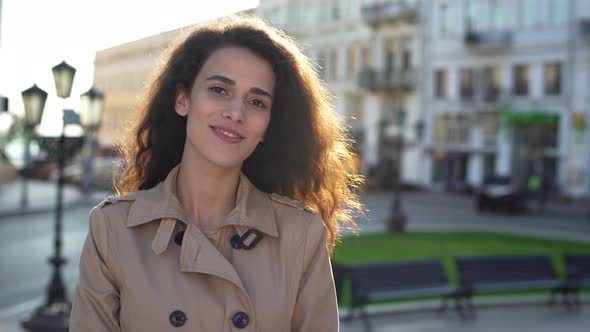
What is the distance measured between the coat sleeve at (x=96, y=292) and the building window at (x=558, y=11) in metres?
35.5

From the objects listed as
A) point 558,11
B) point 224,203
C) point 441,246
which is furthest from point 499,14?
point 224,203

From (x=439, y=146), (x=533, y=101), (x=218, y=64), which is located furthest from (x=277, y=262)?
(x=439, y=146)

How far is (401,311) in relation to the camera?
390 inches

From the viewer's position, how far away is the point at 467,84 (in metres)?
39.2

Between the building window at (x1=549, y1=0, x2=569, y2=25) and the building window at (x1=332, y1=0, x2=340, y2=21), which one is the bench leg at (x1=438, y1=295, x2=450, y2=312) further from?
the building window at (x1=332, y1=0, x2=340, y2=21)

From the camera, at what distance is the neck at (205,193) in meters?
2.53

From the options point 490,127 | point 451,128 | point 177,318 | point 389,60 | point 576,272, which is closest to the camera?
point 177,318

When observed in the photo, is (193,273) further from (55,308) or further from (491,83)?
(491,83)

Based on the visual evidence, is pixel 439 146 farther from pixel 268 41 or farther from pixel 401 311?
pixel 268 41

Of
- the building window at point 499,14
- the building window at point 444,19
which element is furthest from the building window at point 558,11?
the building window at point 444,19

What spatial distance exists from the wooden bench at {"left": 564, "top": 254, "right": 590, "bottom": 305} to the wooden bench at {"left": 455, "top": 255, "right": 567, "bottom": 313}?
0.44 feet

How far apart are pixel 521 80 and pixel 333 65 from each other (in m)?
14.3

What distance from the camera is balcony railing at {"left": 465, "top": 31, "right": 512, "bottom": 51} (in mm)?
36844

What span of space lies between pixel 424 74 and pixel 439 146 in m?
4.21
